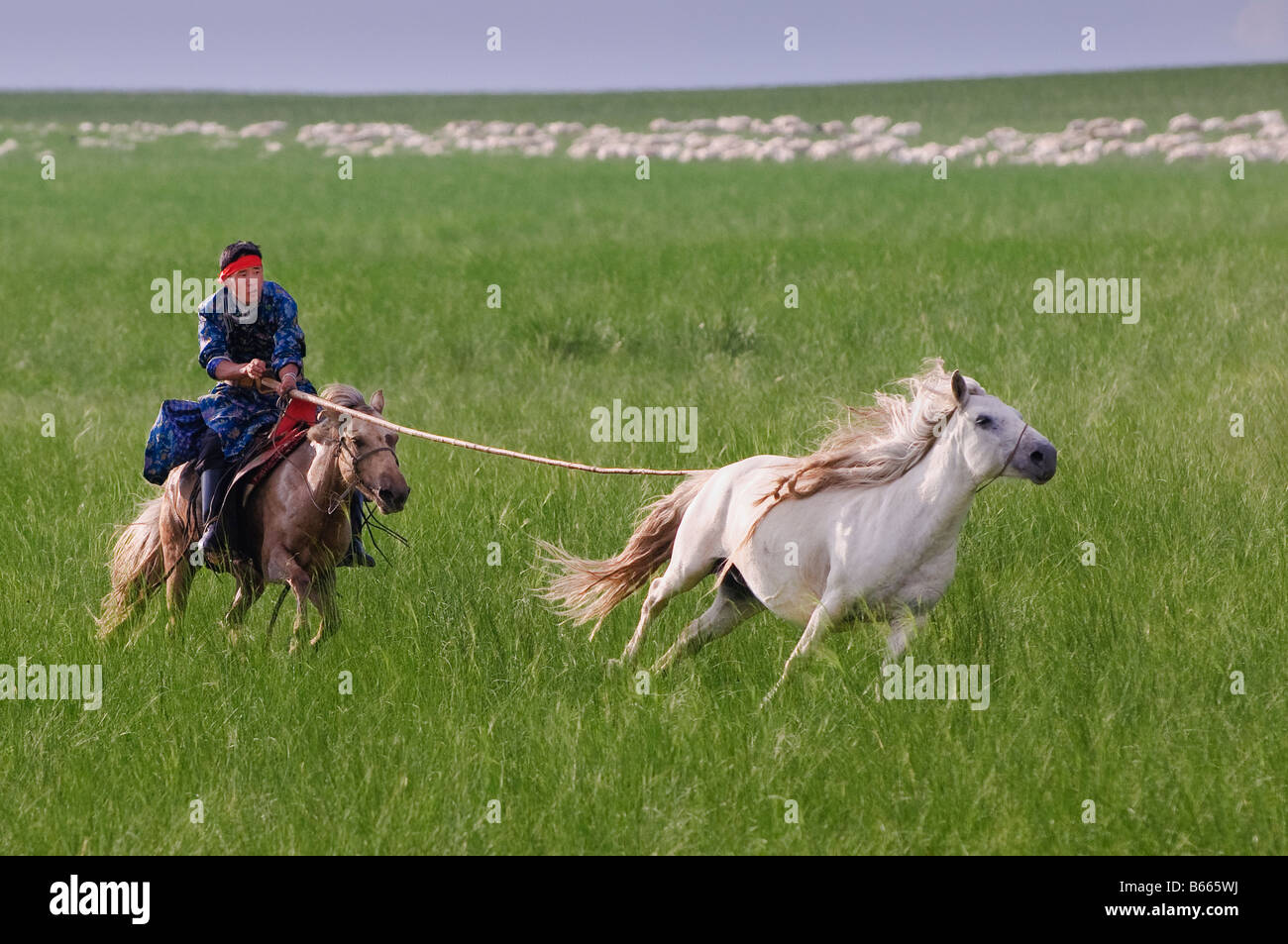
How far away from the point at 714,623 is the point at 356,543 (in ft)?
5.49

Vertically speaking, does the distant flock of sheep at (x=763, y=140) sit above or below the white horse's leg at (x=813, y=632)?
above

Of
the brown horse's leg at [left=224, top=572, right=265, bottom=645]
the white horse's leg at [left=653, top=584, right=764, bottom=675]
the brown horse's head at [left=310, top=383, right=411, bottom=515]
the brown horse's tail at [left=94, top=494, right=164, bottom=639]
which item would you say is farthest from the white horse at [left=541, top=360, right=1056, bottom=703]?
the brown horse's tail at [left=94, top=494, right=164, bottom=639]

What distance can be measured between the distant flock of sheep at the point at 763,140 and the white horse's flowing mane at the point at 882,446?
4126 cm

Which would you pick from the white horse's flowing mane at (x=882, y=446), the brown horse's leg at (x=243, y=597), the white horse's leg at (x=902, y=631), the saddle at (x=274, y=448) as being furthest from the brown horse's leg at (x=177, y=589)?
the white horse's leg at (x=902, y=631)

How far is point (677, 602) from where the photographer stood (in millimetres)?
6957

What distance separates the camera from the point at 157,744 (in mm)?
5582

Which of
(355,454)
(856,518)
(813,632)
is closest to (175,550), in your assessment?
(355,454)

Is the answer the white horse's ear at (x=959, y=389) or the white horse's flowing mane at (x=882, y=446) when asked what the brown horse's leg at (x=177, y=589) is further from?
the white horse's ear at (x=959, y=389)

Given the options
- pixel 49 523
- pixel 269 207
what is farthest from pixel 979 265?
pixel 269 207

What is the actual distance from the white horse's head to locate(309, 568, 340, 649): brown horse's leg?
273 cm

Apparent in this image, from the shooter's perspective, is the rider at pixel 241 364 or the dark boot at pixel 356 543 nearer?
the rider at pixel 241 364

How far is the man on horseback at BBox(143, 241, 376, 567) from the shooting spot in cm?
631

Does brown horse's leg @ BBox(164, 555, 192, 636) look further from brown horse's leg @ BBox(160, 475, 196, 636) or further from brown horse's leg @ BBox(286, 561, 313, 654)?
brown horse's leg @ BBox(286, 561, 313, 654)

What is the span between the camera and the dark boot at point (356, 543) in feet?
21.4
